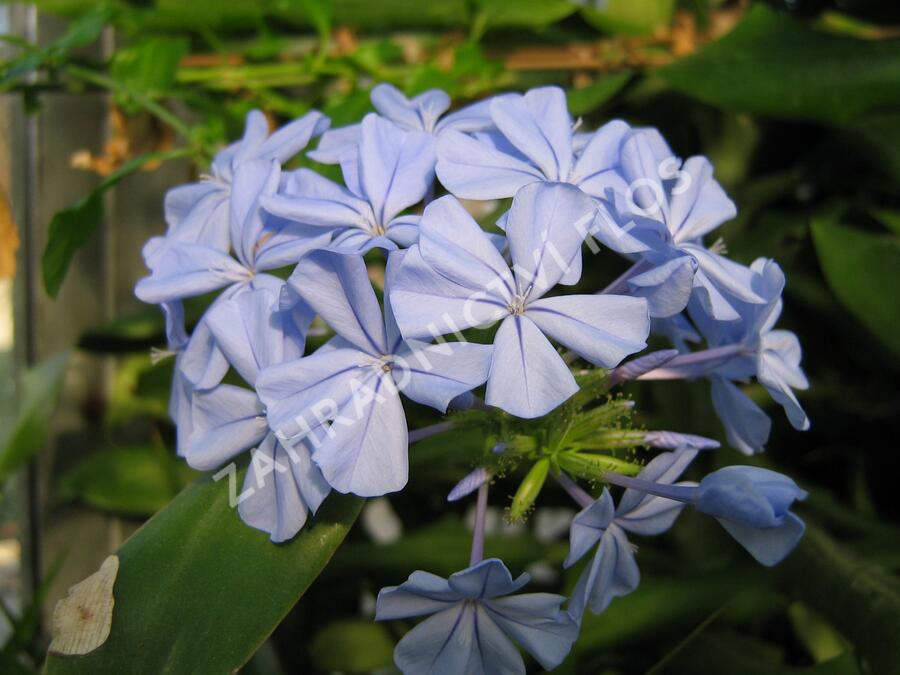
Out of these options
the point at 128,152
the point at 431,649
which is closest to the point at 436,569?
the point at 431,649

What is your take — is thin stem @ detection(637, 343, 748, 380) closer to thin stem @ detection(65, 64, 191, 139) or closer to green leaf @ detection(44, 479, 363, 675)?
green leaf @ detection(44, 479, 363, 675)

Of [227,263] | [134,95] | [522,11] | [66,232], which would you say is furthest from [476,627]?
[522,11]

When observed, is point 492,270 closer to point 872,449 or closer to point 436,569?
point 436,569

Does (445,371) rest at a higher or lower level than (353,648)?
higher

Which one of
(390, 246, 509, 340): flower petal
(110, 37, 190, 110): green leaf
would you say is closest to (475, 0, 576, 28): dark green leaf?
(110, 37, 190, 110): green leaf

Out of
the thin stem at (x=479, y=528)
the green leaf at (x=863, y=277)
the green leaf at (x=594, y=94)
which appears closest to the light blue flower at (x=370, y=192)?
the thin stem at (x=479, y=528)

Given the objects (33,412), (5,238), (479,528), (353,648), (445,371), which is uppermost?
(445,371)

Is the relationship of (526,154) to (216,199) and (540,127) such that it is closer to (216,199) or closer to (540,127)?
(540,127)
